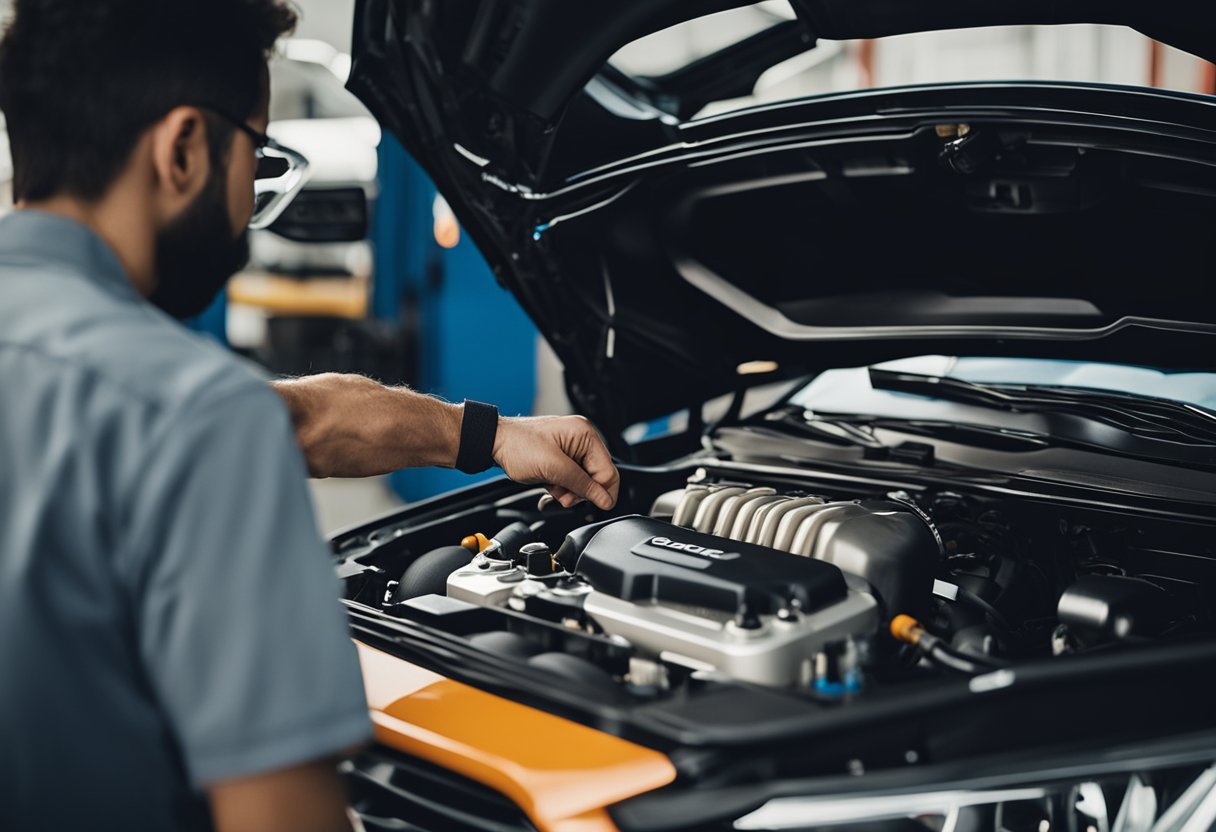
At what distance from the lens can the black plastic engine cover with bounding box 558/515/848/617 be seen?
1389 mm

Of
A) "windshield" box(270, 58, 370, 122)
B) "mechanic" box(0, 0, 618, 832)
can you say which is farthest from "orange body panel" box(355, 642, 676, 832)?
"windshield" box(270, 58, 370, 122)

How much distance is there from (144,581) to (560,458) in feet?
3.42

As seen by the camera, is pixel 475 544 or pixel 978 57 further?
pixel 978 57

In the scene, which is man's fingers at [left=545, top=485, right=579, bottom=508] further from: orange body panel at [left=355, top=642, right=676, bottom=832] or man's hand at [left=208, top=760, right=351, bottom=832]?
man's hand at [left=208, top=760, right=351, bottom=832]

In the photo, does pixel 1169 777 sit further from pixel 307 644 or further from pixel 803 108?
pixel 803 108

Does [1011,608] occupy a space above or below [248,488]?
below

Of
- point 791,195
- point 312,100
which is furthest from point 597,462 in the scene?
point 312,100

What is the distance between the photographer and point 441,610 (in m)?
1.54

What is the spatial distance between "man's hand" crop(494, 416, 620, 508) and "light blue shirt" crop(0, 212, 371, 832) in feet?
3.14

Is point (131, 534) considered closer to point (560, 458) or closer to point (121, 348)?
point (121, 348)

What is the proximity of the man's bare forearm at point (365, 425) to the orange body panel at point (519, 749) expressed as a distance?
1.51ft

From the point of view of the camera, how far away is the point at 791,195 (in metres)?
2.07

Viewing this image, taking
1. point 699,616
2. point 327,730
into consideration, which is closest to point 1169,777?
point 699,616

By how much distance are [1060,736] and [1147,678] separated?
0.11m
